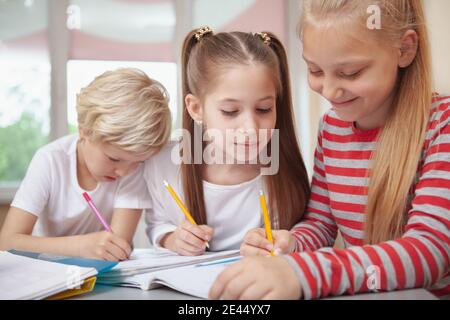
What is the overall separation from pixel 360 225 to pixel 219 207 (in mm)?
301

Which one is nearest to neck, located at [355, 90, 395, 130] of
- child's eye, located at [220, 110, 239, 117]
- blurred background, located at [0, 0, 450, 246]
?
child's eye, located at [220, 110, 239, 117]

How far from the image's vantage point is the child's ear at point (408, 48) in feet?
2.42

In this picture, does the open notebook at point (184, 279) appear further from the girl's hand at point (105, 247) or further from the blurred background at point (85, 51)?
the blurred background at point (85, 51)

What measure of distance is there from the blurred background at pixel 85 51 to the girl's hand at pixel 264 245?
1.60 meters

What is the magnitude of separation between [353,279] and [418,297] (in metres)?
0.07

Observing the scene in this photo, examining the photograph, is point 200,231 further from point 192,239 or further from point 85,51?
point 85,51

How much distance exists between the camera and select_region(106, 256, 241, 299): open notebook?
592 mm

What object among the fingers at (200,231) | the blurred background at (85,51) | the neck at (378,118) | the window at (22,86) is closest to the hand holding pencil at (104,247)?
the fingers at (200,231)

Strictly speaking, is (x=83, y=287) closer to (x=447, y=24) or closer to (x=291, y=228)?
(x=291, y=228)

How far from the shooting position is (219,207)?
3.43 feet

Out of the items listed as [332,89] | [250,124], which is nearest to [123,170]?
[250,124]
